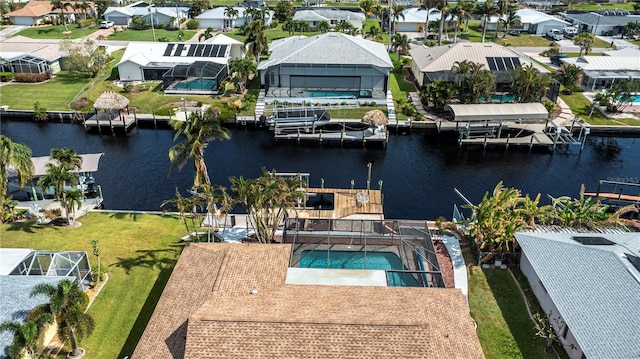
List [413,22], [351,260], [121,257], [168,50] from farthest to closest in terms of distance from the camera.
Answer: [413,22], [168,50], [121,257], [351,260]

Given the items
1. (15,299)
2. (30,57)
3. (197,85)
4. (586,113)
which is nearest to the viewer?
(15,299)

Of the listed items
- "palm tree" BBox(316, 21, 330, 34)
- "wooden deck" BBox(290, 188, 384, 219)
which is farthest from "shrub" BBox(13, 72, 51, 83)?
"wooden deck" BBox(290, 188, 384, 219)

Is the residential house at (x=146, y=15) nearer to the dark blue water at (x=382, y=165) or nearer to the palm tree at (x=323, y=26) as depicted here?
the palm tree at (x=323, y=26)

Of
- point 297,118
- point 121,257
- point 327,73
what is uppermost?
point 327,73

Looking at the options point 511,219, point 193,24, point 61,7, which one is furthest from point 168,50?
point 511,219

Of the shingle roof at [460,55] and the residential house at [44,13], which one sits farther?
the residential house at [44,13]

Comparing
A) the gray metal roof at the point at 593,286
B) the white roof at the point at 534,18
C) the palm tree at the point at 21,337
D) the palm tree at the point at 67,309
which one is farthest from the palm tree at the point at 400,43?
the palm tree at the point at 21,337

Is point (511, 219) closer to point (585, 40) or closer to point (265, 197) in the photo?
point (265, 197)

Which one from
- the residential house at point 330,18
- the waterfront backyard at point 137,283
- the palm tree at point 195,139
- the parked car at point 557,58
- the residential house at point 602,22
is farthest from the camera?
the residential house at point 602,22
